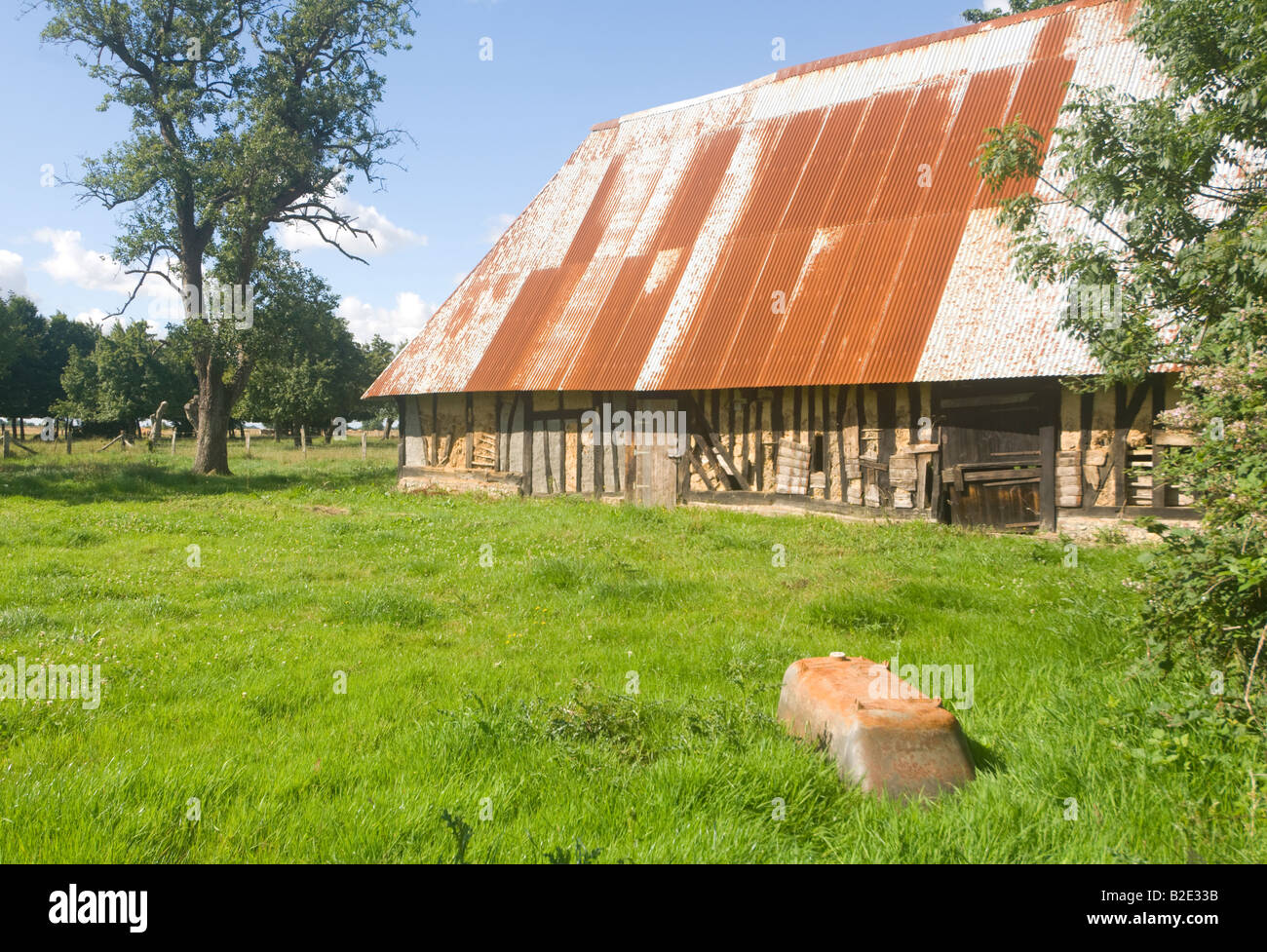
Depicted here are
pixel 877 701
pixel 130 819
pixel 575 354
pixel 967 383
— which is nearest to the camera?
pixel 130 819

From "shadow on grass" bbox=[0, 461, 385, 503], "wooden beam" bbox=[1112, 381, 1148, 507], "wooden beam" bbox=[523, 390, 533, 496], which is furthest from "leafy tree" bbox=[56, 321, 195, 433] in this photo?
"wooden beam" bbox=[1112, 381, 1148, 507]

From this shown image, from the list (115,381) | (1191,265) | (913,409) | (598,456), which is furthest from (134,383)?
(1191,265)

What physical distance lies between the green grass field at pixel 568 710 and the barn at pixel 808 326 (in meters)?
2.68

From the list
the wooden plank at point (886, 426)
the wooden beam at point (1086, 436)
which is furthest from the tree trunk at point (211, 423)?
the wooden beam at point (1086, 436)

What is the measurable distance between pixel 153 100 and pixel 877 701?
90.2 ft

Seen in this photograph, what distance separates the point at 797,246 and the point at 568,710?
1477 cm

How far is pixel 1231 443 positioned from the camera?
500 centimetres

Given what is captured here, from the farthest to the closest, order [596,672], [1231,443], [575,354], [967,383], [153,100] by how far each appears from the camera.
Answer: [153,100]
[575,354]
[967,383]
[596,672]
[1231,443]

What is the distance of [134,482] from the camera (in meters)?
20.0

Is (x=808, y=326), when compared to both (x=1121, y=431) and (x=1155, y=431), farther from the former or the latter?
(x=1155, y=431)

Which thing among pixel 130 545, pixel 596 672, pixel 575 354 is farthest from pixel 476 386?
pixel 596 672

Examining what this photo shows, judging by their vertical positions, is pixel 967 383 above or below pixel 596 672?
above
